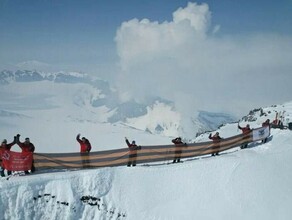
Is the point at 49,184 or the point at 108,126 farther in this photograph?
the point at 108,126

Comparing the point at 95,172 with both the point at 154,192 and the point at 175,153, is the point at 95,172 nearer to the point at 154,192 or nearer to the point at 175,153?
the point at 154,192

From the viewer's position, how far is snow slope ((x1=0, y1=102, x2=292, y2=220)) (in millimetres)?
17484

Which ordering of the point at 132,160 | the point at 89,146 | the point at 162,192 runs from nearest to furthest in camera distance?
the point at 162,192 → the point at 89,146 → the point at 132,160

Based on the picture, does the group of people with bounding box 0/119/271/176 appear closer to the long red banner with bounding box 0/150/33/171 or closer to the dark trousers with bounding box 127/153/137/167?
the dark trousers with bounding box 127/153/137/167

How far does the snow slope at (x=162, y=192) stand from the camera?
1748 centimetres

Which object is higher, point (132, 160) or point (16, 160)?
point (132, 160)

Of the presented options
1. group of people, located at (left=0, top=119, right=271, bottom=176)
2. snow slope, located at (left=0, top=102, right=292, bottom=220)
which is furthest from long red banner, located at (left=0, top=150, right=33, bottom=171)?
snow slope, located at (left=0, top=102, right=292, bottom=220)

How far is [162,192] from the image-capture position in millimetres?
20094

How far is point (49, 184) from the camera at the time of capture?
18109 millimetres

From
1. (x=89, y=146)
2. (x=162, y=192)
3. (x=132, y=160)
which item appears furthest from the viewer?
(x=132, y=160)

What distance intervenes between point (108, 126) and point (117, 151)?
151m

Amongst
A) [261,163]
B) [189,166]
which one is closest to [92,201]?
[189,166]

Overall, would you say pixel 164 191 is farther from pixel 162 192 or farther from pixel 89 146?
pixel 89 146

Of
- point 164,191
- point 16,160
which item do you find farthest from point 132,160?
point 16,160
